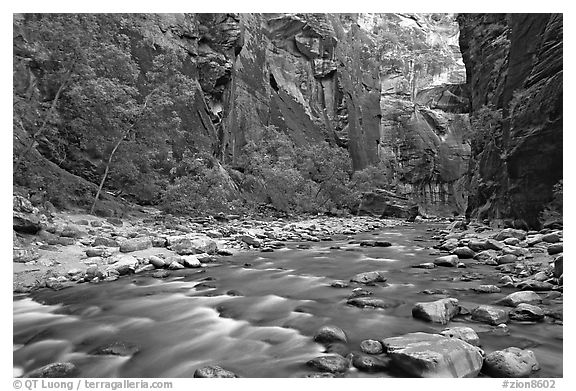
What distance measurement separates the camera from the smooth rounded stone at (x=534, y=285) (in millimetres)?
4487

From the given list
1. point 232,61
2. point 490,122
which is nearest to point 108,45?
point 490,122

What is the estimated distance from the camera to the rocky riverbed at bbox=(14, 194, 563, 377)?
2771 mm

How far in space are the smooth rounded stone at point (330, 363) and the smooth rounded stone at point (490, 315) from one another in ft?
5.50

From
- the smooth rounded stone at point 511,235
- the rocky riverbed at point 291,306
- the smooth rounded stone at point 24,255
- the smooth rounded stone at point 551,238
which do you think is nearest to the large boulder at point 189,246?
the rocky riverbed at point 291,306

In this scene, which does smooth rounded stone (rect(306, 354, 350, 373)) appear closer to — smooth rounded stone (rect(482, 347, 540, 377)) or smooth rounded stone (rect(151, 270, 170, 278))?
smooth rounded stone (rect(482, 347, 540, 377))

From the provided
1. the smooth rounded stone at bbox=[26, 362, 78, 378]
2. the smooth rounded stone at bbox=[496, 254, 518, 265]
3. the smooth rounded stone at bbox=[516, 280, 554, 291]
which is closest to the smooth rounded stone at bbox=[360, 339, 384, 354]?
the smooth rounded stone at bbox=[26, 362, 78, 378]

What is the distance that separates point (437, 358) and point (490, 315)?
4.89ft

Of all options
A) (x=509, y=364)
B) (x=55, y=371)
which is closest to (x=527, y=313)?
(x=509, y=364)

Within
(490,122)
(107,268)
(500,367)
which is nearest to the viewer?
(500,367)

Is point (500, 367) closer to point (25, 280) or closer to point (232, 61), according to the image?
point (25, 280)

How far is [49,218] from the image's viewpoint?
8.06m

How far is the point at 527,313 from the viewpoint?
3.69 metres

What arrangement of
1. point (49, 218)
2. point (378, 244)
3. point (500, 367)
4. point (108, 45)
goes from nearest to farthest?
point (500, 367), point (49, 218), point (108, 45), point (378, 244)

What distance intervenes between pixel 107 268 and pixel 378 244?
7405 mm
